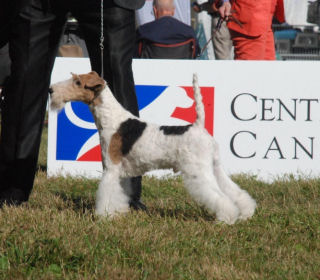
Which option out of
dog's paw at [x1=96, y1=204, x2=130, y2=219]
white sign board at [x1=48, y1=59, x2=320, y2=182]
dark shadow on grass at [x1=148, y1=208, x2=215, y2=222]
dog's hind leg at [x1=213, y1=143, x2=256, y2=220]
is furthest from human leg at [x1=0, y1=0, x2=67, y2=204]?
white sign board at [x1=48, y1=59, x2=320, y2=182]

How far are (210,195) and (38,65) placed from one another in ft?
4.88

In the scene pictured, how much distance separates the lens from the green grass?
2826 mm

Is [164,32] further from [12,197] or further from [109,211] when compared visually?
[109,211]

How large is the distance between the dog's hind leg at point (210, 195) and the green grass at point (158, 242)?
82mm

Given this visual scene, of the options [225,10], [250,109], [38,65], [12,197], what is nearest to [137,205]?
[12,197]

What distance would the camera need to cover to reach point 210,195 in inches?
144

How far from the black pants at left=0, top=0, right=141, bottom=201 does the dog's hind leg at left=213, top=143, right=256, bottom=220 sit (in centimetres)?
64

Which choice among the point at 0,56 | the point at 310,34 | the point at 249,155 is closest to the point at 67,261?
the point at 0,56

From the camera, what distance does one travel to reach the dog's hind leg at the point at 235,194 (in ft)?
12.5

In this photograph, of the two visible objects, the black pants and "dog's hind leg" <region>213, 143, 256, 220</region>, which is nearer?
"dog's hind leg" <region>213, 143, 256, 220</region>

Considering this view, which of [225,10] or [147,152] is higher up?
[225,10]

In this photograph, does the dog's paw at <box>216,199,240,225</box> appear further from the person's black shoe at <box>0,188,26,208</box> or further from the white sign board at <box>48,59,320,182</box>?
the white sign board at <box>48,59,320,182</box>

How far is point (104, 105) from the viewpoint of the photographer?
3883 mm

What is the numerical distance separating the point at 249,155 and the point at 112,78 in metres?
2.11
